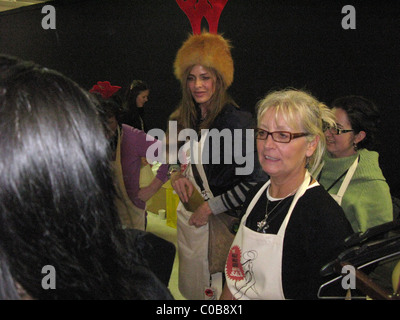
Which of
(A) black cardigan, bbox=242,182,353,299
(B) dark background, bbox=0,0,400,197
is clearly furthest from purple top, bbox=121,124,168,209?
(B) dark background, bbox=0,0,400,197

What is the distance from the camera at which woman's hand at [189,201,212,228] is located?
1944 mm

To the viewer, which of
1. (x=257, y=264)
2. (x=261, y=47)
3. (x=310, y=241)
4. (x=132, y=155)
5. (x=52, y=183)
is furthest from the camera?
(x=261, y=47)

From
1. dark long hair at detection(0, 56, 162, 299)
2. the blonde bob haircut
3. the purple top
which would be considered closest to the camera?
dark long hair at detection(0, 56, 162, 299)

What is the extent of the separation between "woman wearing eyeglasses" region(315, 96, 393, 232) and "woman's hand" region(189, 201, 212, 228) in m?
0.65

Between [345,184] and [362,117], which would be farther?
[362,117]

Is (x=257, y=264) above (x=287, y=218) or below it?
below

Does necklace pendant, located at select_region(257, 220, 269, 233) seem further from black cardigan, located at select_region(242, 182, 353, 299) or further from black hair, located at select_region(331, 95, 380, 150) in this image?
black hair, located at select_region(331, 95, 380, 150)

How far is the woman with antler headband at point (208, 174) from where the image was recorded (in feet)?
6.30

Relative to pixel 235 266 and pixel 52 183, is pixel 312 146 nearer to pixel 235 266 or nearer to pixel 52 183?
pixel 235 266

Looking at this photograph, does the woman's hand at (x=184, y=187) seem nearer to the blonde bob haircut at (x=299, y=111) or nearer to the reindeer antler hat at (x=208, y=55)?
the reindeer antler hat at (x=208, y=55)

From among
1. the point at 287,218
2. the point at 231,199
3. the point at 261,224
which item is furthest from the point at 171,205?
the point at 287,218

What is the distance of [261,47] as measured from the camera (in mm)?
4055

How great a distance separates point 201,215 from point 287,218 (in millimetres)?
749

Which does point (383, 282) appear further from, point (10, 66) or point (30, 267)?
point (10, 66)
